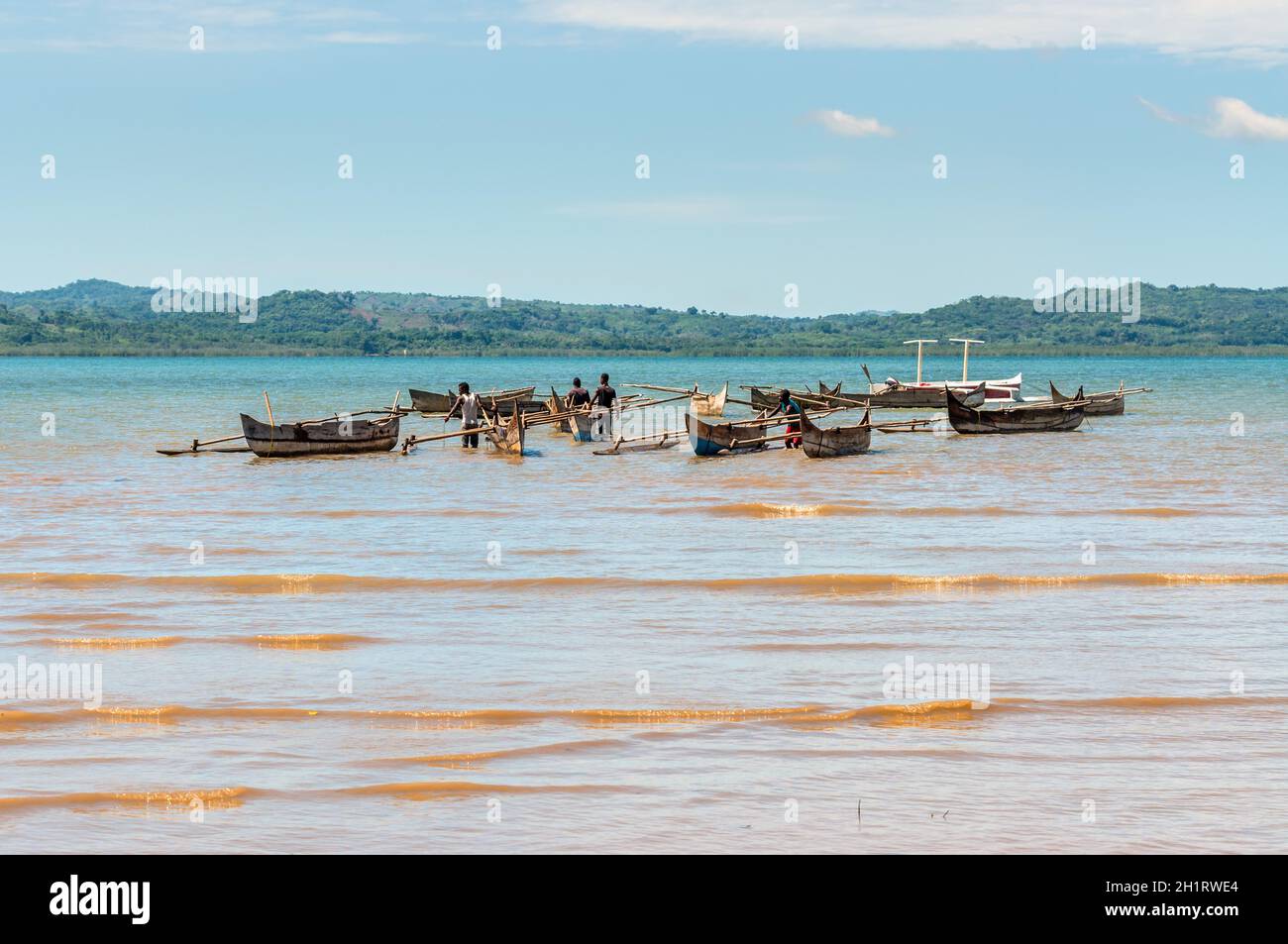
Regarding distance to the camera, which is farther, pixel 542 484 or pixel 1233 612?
pixel 542 484

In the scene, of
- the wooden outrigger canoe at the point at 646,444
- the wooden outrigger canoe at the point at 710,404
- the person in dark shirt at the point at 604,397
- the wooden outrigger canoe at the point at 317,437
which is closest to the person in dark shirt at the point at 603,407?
the person in dark shirt at the point at 604,397

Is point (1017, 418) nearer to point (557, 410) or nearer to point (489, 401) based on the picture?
point (557, 410)

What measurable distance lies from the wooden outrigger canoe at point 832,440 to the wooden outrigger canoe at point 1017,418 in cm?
628

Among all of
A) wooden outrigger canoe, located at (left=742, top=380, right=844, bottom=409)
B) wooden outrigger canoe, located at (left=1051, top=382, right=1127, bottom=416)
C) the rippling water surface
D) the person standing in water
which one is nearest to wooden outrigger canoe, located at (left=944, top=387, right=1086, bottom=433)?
wooden outrigger canoe, located at (left=742, top=380, right=844, bottom=409)

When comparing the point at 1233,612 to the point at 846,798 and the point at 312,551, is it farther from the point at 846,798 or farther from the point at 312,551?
the point at 312,551

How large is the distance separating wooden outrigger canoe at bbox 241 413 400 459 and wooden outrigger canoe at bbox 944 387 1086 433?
1537 cm

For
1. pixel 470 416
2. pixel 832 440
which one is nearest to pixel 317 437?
pixel 470 416

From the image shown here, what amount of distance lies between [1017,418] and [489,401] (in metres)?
15.5

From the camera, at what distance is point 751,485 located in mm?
26516

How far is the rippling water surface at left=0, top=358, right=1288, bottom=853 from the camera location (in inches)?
270

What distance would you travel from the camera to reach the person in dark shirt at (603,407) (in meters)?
36.2

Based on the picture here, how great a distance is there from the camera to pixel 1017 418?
→ 41.0 metres
